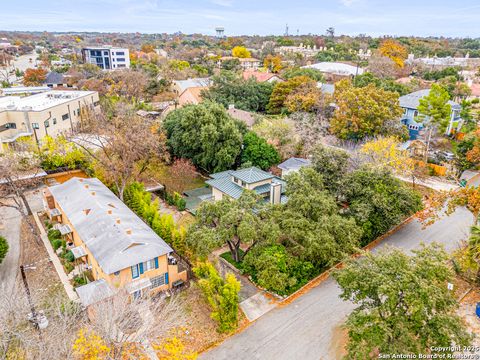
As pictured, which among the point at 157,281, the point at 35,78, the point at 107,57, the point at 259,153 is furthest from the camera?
the point at 107,57

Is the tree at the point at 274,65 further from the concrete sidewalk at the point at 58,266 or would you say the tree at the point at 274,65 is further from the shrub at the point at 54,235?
the shrub at the point at 54,235

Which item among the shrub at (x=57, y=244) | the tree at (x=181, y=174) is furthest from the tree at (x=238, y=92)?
the shrub at (x=57, y=244)

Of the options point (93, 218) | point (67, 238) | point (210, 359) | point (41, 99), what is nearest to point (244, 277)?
point (210, 359)

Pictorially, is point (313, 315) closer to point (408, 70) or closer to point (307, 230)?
point (307, 230)

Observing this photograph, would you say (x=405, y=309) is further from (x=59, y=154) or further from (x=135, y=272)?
(x=59, y=154)

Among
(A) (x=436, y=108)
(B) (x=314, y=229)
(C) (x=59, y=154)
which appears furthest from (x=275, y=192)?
(A) (x=436, y=108)

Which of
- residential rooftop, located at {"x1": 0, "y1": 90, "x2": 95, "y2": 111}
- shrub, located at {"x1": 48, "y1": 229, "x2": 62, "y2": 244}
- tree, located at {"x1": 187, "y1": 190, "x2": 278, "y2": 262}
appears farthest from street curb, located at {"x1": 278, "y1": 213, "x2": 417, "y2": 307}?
residential rooftop, located at {"x1": 0, "y1": 90, "x2": 95, "y2": 111}

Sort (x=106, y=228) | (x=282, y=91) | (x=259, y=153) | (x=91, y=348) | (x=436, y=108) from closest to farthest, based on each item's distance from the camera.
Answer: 1. (x=91, y=348)
2. (x=106, y=228)
3. (x=259, y=153)
4. (x=436, y=108)
5. (x=282, y=91)
